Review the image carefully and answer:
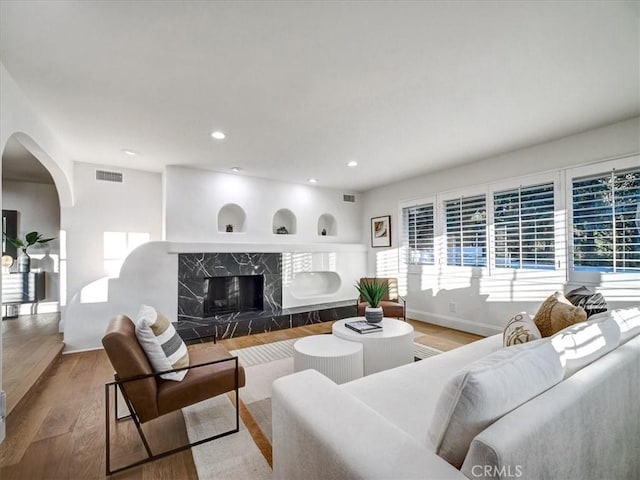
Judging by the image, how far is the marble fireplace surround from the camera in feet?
14.2

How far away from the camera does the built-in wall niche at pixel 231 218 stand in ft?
17.3

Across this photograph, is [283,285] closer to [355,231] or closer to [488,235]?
[355,231]

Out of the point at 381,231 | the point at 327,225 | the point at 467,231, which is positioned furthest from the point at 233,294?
the point at 467,231

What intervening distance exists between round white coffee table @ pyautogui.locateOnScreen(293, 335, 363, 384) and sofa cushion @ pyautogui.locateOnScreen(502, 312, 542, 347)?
3.70 ft

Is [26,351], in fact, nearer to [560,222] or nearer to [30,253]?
[30,253]

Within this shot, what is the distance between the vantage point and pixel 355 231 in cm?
645

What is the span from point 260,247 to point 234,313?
118 centimetres

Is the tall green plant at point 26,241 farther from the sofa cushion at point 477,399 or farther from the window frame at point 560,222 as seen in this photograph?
the window frame at point 560,222

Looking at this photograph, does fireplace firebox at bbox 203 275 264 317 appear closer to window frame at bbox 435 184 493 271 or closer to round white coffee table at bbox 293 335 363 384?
round white coffee table at bbox 293 335 363 384

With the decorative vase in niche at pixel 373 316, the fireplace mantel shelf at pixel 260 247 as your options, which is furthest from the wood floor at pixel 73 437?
the decorative vase in niche at pixel 373 316

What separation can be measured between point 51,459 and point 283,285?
11.9 ft

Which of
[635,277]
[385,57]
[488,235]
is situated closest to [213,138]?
[385,57]

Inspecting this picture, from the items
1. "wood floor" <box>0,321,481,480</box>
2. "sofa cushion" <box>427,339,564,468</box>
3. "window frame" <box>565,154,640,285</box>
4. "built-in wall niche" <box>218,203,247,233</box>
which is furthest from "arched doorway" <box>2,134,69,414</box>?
"window frame" <box>565,154,640,285</box>

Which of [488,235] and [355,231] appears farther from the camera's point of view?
[355,231]
